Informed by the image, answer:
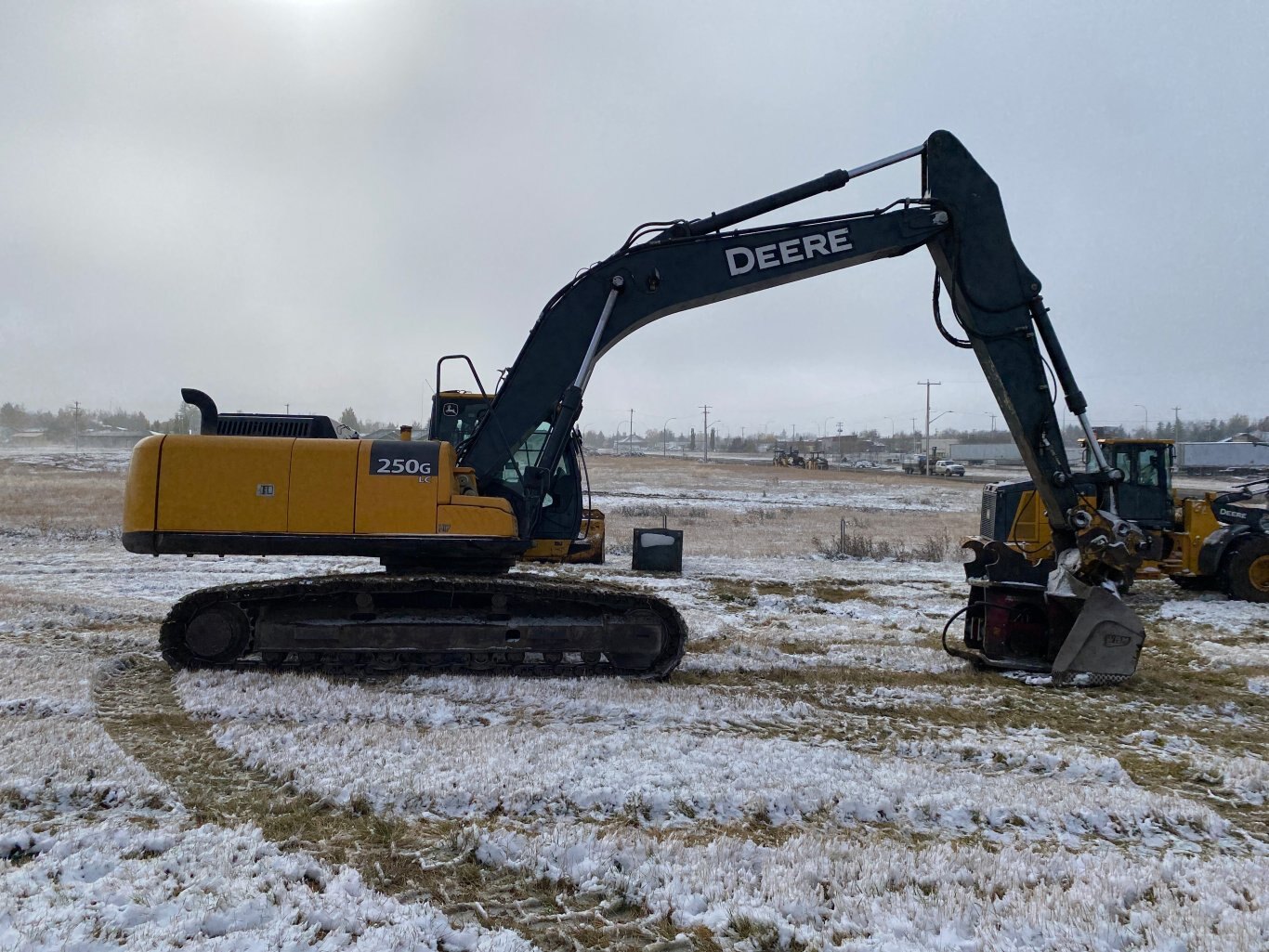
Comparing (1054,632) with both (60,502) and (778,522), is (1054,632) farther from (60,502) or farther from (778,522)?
(60,502)

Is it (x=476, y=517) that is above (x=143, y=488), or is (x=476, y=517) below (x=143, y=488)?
below

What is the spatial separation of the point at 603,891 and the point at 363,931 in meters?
1.02

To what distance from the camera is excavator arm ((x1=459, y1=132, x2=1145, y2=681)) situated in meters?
7.46

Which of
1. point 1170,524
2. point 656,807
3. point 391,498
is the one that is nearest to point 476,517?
point 391,498

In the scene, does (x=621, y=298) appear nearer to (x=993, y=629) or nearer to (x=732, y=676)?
(x=732, y=676)

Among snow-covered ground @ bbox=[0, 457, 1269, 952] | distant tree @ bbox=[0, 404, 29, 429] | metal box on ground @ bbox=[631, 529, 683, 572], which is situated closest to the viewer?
snow-covered ground @ bbox=[0, 457, 1269, 952]

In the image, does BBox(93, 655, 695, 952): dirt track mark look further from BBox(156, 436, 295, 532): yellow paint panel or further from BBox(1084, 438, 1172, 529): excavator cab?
BBox(1084, 438, 1172, 529): excavator cab

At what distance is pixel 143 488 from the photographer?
6758 mm

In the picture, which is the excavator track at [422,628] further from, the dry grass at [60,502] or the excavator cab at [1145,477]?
the dry grass at [60,502]

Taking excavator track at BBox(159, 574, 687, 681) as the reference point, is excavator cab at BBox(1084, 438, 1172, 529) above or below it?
above

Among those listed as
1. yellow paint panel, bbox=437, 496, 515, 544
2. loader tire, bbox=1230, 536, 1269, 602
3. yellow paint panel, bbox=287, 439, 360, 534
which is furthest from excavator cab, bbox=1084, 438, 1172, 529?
yellow paint panel, bbox=287, 439, 360, 534

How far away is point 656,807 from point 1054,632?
5353 mm

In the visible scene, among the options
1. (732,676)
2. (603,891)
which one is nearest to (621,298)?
(732,676)

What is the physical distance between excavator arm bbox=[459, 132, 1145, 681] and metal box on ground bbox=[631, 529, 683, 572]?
7837mm
